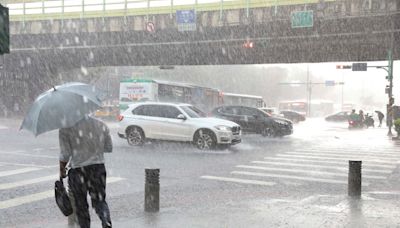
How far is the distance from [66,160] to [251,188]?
218 inches

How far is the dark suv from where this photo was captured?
25203mm

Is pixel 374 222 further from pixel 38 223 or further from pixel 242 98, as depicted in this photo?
pixel 242 98

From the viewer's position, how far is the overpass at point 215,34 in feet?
81.6

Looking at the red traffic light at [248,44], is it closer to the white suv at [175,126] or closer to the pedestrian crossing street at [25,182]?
the white suv at [175,126]

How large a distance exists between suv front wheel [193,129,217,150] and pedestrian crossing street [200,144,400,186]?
2.18m

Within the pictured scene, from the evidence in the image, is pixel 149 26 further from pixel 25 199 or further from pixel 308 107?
pixel 308 107

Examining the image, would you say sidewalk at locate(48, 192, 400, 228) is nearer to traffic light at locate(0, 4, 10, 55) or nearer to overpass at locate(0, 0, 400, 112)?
traffic light at locate(0, 4, 10, 55)

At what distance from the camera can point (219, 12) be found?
28469 mm

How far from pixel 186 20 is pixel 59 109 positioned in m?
23.5

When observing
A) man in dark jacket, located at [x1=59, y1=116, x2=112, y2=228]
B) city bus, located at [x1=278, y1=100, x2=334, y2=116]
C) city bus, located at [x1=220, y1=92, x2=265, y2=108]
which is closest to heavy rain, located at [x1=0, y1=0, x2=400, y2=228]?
man in dark jacket, located at [x1=59, y1=116, x2=112, y2=228]

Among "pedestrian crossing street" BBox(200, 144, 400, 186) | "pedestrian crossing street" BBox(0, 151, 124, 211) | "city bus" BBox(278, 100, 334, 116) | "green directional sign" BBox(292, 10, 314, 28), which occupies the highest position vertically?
"green directional sign" BBox(292, 10, 314, 28)

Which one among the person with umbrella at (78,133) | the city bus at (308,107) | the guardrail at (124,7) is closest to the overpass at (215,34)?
the guardrail at (124,7)

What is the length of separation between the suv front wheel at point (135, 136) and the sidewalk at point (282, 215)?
10372mm

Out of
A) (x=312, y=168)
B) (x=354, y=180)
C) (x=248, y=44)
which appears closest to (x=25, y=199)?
(x=354, y=180)
